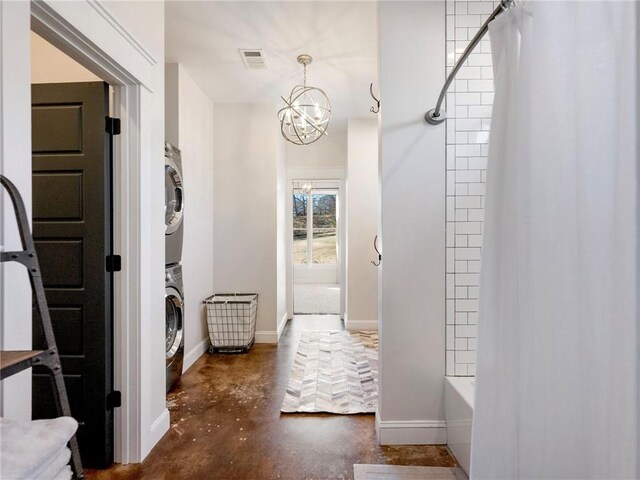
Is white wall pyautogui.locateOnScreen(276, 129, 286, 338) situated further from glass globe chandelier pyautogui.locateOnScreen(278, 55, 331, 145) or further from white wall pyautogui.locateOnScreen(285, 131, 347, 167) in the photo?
glass globe chandelier pyautogui.locateOnScreen(278, 55, 331, 145)

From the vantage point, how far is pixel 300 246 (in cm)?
851

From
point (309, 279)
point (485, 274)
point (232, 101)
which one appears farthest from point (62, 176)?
point (309, 279)

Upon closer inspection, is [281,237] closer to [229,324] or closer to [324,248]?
[229,324]

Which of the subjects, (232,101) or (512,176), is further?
(232,101)

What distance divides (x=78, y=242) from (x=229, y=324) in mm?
1976

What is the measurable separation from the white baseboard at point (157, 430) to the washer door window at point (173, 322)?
624mm

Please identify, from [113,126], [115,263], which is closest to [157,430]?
[115,263]

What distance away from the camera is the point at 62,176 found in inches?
68.6

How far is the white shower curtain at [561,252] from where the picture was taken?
0.68 m

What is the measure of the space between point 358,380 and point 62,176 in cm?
250

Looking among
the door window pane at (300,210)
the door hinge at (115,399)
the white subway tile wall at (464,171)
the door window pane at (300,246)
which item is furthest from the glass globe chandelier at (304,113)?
the door window pane at (300,246)

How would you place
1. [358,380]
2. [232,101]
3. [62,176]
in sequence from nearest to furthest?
→ [62,176], [358,380], [232,101]

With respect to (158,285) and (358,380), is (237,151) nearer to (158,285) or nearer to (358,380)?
(158,285)

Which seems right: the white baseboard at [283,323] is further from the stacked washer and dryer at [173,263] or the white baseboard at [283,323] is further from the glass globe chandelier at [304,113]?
the glass globe chandelier at [304,113]
